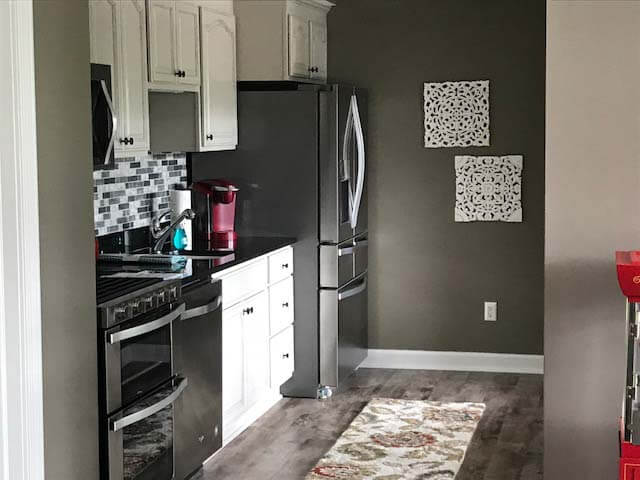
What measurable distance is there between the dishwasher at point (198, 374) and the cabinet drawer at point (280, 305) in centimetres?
88

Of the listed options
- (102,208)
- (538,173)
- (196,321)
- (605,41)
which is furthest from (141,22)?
(538,173)

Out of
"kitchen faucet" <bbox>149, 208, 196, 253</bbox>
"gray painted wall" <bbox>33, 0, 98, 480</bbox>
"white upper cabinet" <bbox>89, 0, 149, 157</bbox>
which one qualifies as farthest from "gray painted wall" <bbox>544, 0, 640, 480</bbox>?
"kitchen faucet" <bbox>149, 208, 196, 253</bbox>

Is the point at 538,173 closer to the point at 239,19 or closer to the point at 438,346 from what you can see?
the point at 438,346

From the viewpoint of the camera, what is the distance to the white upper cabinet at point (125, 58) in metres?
4.01

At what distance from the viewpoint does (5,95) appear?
2818 millimetres

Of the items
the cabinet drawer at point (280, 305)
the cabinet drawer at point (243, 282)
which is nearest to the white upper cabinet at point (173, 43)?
the cabinet drawer at point (243, 282)

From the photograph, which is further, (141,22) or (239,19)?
(239,19)

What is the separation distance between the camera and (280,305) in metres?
5.43

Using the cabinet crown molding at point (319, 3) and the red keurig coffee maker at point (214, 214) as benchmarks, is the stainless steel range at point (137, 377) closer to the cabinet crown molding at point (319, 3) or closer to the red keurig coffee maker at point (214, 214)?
the red keurig coffee maker at point (214, 214)

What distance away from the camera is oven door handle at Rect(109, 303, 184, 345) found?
3410mm

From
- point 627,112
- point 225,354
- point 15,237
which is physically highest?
point 627,112

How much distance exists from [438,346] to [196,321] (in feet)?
8.78

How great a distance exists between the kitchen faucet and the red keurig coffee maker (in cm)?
22

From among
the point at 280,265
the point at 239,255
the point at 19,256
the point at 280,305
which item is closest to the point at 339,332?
the point at 280,305
